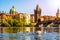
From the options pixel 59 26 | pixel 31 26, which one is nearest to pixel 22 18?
pixel 31 26

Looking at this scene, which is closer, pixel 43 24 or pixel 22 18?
pixel 43 24

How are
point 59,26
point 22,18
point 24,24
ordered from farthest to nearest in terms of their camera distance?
point 22,18, point 24,24, point 59,26

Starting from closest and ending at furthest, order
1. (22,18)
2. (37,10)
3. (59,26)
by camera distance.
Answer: (59,26), (22,18), (37,10)

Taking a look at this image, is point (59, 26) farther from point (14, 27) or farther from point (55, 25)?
point (14, 27)

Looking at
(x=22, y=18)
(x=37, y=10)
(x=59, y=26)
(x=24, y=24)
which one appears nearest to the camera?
(x=59, y=26)

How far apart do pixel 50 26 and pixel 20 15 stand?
11.3 feet

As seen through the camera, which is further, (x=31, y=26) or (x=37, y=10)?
(x=37, y=10)

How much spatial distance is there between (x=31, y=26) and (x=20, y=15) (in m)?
1.73

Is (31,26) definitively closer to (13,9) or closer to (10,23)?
(10,23)

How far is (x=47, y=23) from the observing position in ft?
50.8

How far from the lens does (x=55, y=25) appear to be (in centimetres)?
1545

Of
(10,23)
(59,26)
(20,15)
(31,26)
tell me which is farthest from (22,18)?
(59,26)

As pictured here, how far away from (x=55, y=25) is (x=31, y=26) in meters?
2.12

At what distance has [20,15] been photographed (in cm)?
1816
